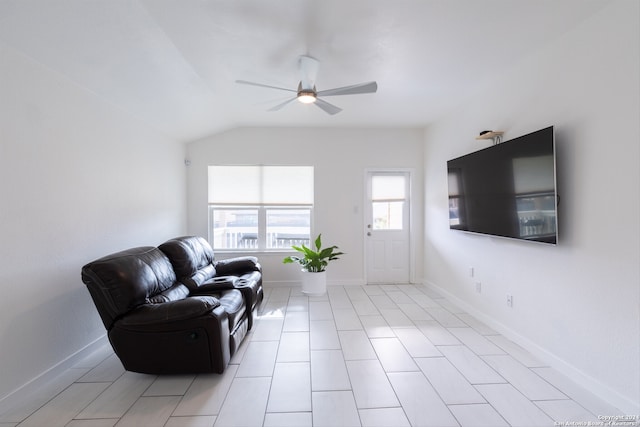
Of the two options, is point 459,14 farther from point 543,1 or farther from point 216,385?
point 216,385

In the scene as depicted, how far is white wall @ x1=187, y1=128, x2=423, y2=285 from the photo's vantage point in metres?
4.69

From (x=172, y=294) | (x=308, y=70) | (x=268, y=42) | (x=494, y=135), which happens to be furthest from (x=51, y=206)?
(x=494, y=135)

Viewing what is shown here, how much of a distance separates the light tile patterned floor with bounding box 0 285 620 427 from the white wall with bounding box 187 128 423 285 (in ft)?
6.02

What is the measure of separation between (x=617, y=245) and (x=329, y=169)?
3.56 m

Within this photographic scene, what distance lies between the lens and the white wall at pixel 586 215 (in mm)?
1782

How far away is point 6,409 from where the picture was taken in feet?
6.00

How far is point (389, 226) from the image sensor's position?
4863 mm

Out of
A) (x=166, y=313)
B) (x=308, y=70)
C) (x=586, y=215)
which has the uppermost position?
(x=308, y=70)

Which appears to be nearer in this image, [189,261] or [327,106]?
[327,106]

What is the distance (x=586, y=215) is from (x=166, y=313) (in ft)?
10.4

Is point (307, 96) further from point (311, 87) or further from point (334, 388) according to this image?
point (334, 388)

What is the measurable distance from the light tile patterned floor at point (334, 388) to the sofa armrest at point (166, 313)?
0.52m

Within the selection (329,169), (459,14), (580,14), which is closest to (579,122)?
(580,14)

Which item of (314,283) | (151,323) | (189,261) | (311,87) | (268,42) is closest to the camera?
(151,323)
